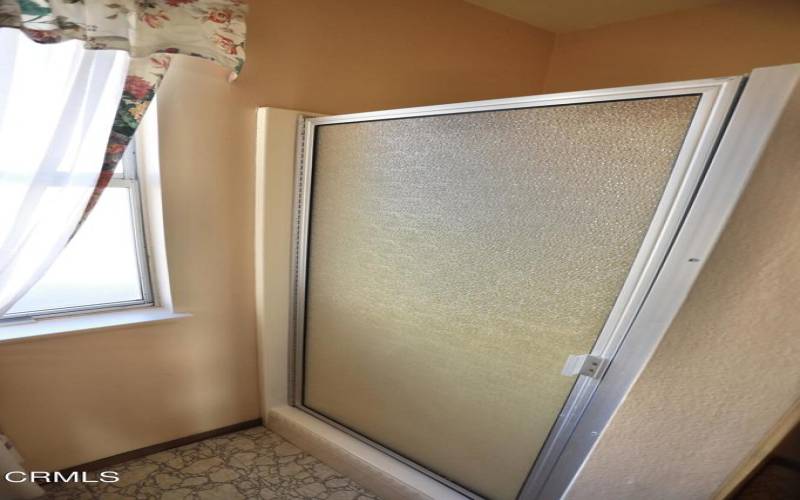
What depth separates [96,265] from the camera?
4.10 ft

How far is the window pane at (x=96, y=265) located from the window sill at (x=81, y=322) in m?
0.06

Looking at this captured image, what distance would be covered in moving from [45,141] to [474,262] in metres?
1.30

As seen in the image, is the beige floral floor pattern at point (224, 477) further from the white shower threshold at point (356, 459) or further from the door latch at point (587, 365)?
the door latch at point (587, 365)

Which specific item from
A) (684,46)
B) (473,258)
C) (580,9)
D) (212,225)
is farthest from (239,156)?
(684,46)

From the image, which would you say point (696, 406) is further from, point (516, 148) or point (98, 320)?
point (98, 320)

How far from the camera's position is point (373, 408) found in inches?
51.8

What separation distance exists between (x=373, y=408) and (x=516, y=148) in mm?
1126

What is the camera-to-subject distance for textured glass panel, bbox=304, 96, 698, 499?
0.72 metres

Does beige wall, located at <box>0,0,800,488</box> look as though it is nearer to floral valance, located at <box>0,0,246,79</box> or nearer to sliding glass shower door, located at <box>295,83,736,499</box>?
floral valance, located at <box>0,0,246,79</box>

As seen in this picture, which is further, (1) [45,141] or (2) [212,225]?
(2) [212,225]

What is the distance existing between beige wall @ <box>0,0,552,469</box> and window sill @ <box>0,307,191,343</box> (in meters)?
0.04

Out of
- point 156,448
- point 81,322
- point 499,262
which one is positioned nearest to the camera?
point 499,262

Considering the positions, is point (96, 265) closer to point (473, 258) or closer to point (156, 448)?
point (156, 448)

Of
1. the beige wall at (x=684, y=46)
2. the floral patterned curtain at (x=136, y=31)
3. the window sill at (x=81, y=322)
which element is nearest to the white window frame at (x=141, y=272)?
the window sill at (x=81, y=322)
